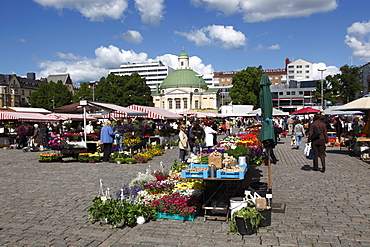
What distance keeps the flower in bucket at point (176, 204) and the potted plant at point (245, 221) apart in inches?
37.7

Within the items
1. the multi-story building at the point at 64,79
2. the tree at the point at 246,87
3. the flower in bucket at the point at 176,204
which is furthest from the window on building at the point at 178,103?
the flower in bucket at the point at 176,204

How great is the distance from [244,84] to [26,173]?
6431 centimetres

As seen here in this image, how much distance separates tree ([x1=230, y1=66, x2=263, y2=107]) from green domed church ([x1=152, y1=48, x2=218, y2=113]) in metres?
28.2

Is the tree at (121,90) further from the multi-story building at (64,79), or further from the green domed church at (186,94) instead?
the multi-story building at (64,79)

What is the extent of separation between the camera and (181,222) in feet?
22.1

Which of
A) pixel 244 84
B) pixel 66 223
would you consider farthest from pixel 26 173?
pixel 244 84

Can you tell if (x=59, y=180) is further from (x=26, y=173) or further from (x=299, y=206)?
(x=299, y=206)

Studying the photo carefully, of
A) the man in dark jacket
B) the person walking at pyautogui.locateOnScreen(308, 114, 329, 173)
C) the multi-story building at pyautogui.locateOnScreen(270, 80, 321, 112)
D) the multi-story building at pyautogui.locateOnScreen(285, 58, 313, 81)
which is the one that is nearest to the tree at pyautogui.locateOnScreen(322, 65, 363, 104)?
the man in dark jacket

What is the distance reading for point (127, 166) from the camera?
47.4 feet

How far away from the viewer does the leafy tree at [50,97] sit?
251 feet

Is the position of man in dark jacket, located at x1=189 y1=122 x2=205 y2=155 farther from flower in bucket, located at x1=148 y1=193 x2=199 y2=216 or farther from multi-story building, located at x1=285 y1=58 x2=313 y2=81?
multi-story building, located at x1=285 y1=58 x2=313 y2=81

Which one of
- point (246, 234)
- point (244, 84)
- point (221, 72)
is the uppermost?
point (221, 72)

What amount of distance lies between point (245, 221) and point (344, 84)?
5704 cm

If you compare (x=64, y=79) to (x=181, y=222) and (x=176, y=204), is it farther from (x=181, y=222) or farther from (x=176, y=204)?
(x=181, y=222)
